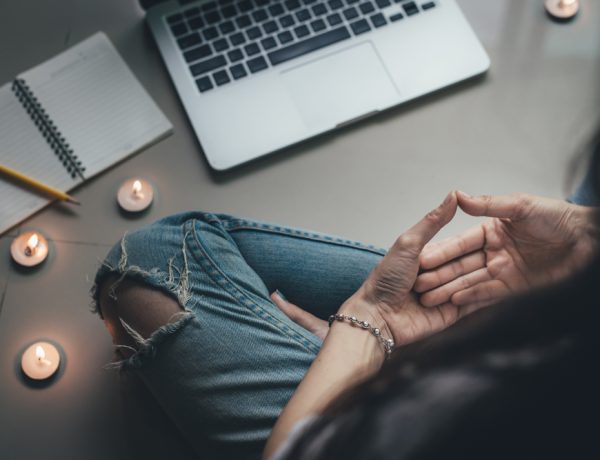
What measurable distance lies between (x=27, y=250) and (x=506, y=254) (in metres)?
0.67

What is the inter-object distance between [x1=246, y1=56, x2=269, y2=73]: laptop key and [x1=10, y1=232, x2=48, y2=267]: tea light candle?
1.32ft

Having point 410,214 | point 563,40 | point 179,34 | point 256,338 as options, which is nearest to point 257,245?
point 256,338

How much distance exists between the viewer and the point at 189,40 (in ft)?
3.17

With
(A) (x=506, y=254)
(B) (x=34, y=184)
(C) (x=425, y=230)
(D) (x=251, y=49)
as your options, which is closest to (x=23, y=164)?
(B) (x=34, y=184)

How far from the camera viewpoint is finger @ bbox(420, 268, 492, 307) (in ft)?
2.66

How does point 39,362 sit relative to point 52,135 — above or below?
below

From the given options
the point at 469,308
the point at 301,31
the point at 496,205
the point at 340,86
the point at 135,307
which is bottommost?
the point at 469,308

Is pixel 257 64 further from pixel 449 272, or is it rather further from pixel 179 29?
pixel 449 272

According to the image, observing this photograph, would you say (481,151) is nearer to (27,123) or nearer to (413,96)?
(413,96)

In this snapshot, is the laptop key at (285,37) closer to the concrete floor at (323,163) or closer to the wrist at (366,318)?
the concrete floor at (323,163)

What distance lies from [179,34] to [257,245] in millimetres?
370

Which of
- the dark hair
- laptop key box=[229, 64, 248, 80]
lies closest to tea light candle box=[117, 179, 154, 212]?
laptop key box=[229, 64, 248, 80]

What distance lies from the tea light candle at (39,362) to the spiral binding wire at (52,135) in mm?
256

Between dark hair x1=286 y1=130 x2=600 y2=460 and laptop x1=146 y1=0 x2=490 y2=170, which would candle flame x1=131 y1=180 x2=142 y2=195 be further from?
dark hair x1=286 y1=130 x2=600 y2=460
